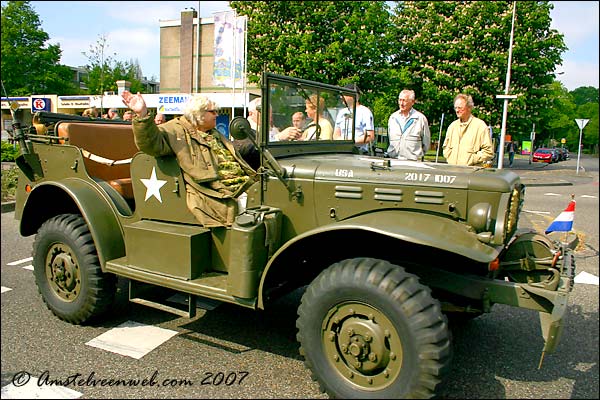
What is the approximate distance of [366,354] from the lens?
9.30 ft

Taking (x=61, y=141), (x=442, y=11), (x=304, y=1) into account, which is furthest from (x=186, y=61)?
(x=61, y=141)

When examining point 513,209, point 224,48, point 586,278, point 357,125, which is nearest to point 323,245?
point 513,209

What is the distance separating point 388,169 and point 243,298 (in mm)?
1277

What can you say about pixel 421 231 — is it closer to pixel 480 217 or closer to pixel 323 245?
pixel 480 217

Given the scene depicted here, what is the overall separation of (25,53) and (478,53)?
21.1m

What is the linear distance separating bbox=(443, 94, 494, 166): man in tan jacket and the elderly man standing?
1.12 feet

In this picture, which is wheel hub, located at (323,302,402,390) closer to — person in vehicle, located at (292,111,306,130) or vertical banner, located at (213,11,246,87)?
person in vehicle, located at (292,111,306,130)

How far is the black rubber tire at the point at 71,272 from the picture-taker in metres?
4.03

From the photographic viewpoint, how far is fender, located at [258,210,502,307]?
8.87ft

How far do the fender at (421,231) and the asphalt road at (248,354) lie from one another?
675 mm

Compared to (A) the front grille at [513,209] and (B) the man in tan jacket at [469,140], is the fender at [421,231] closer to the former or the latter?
(A) the front grille at [513,209]

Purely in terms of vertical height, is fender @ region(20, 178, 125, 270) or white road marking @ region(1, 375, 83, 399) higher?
fender @ region(20, 178, 125, 270)

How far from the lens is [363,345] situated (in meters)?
2.81

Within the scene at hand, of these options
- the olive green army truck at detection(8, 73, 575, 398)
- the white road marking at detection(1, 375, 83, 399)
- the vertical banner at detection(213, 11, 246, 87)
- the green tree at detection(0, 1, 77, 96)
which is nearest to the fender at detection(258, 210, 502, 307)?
the olive green army truck at detection(8, 73, 575, 398)
